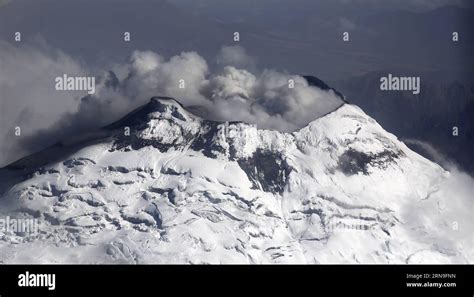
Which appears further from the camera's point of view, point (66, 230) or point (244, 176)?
point (244, 176)

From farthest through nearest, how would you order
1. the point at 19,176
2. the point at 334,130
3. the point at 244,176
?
1. the point at 334,130
2. the point at 244,176
3. the point at 19,176

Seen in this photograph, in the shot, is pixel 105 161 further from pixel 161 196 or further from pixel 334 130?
pixel 334 130
